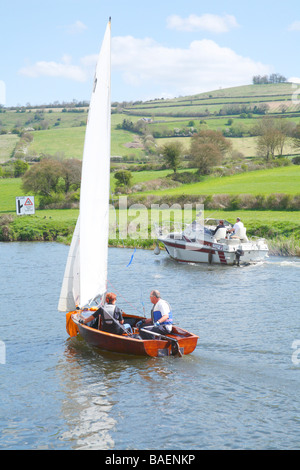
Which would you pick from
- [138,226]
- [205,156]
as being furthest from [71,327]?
[205,156]

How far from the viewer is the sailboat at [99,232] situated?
52.6 ft

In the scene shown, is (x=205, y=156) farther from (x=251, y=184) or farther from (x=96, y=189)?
(x=96, y=189)

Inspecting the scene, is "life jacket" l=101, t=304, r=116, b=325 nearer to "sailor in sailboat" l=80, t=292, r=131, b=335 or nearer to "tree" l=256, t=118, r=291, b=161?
"sailor in sailboat" l=80, t=292, r=131, b=335

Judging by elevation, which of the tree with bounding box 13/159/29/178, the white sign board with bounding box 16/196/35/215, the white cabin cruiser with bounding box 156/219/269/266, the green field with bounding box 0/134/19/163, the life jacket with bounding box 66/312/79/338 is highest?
the green field with bounding box 0/134/19/163

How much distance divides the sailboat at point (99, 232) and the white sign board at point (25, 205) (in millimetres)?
37348

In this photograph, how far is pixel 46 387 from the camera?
14492 mm

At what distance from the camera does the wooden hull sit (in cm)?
1588

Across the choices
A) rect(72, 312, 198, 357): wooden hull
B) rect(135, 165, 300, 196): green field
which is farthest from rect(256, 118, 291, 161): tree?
rect(72, 312, 198, 357): wooden hull

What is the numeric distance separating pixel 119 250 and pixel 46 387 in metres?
25.3

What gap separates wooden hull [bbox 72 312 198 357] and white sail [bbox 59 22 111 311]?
137 centimetres

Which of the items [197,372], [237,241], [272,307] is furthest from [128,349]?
[237,241]

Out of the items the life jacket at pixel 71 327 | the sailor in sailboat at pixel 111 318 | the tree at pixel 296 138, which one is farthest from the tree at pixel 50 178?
the sailor in sailboat at pixel 111 318

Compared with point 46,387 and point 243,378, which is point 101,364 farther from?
point 243,378

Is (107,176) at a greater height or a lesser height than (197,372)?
greater
